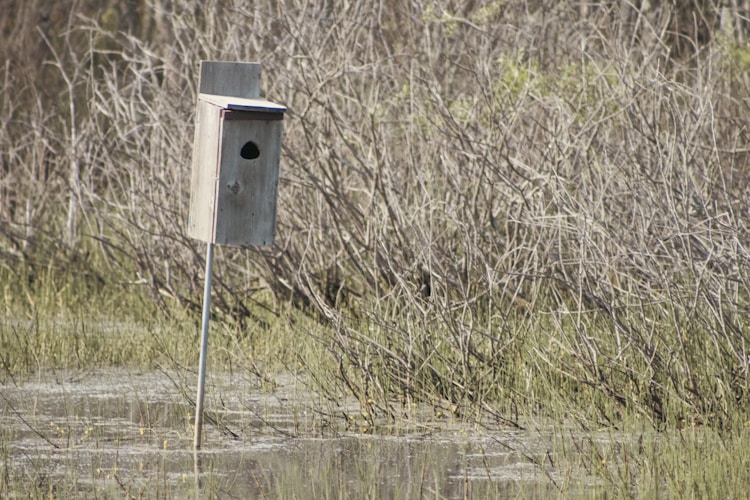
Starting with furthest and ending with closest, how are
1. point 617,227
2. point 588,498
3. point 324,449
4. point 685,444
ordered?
point 617,227
point 324,449
point 685,444
point 588,498

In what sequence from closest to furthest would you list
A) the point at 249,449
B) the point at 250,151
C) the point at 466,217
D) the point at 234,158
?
the point at 249,449 < the point at 234,158 < the point at 250,151 < the point at 466,217

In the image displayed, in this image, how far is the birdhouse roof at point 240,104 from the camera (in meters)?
5.74

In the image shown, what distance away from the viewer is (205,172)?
595 centimetres

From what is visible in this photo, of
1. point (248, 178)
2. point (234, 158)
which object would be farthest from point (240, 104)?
point (248, 178)

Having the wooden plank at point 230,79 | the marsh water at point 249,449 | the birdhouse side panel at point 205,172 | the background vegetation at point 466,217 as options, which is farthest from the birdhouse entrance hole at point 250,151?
the marsh water at point 249,449

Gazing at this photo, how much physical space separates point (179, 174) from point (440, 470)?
3845mm

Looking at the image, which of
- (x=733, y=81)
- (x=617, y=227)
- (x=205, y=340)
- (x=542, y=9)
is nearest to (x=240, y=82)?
(x=205, y=340)

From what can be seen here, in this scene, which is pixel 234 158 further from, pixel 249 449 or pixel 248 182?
pixel 249 449

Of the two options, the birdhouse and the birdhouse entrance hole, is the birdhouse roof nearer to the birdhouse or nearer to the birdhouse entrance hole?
the birdhouse

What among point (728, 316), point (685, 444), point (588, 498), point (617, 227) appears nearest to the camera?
point (588, 498)

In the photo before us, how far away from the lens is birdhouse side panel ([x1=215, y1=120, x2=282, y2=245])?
5840mm

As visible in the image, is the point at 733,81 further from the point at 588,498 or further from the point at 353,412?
the point at 588,498

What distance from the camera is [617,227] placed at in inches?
266

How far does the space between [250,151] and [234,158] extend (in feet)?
0.51
